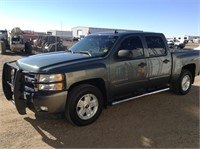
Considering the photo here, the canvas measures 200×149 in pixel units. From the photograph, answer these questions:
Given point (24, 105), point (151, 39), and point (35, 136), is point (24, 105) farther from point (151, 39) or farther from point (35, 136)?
point (151, 39)

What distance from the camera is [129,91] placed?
510 cm

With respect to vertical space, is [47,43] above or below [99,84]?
above

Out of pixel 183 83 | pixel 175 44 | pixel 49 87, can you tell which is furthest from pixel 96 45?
pixel 175 44

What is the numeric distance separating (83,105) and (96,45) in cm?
152

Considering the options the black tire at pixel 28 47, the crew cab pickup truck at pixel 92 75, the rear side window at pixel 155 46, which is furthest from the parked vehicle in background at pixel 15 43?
the rear side window at pixel 155 46

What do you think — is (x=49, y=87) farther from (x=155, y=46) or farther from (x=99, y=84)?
(x=155, y=46)

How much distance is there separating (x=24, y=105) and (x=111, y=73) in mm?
1817

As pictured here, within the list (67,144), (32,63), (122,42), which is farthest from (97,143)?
(122,42)

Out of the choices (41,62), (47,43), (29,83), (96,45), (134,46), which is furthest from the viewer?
(47,43)

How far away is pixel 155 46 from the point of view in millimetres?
5676

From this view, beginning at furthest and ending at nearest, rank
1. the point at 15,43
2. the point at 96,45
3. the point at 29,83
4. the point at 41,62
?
the point at 15,43
the point at 96,45
the point at 41,62
the point at 29,83

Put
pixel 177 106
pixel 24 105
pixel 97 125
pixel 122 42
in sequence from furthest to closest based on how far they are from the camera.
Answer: pixel 177 106
pixel 122 42
pixel 97 125
pixel 24 105

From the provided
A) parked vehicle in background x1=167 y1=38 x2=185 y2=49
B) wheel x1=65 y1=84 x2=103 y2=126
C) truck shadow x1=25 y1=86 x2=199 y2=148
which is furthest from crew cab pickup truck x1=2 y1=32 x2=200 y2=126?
parked vehicle in background x1=167 y1=38 x2=185 y2=49

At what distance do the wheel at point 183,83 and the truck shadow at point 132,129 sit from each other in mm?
879
